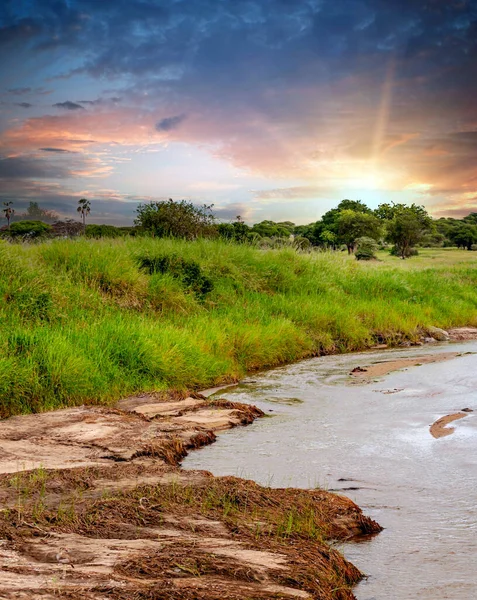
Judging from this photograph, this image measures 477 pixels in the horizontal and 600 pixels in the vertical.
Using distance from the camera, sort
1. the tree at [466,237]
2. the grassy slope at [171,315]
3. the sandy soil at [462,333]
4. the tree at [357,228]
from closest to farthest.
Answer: the grassy slope at [171,315] → the sandy soil at [462,333] → the tree at [466,237] → the tree at [357,228]

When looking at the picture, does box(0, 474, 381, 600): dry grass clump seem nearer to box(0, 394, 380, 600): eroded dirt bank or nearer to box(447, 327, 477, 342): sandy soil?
box(0, 394, 380, 600): eroded dirt bank

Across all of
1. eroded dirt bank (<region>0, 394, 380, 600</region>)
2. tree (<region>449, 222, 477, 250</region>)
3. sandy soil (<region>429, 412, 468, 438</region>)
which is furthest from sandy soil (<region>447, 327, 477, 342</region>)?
tree (<region>449, 222, 477, 250</region>)

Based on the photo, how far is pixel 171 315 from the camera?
46.0ft

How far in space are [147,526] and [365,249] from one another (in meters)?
51.6

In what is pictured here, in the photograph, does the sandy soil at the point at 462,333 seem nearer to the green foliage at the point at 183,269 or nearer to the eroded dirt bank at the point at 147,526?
the green foliage at the point at 183,269

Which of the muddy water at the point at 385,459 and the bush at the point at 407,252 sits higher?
the bush at the point at 407,252

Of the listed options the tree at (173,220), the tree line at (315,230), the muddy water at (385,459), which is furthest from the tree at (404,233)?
the muddy water at (385,459)

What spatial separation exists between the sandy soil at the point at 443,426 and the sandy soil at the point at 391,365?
2944 mm

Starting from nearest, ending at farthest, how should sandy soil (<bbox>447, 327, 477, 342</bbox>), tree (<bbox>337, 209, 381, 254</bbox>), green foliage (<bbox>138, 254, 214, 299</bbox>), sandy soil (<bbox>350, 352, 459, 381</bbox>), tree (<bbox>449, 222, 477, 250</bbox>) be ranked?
sandy soil (<bbox>350, 352, 459, 381</bbox>), green foliage (<bbox>138, 254, 214, 299</bbox>), sandy soil (<bbox>447, 327, 477, 342</bbox>), tree (<bbox>449, 222, 477, 250</bbox>), tree (<bbox>337, 209, 381, 254</bbox>)

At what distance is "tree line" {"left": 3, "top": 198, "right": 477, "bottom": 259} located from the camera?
2327 cm

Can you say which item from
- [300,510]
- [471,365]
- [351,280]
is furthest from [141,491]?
[351,280]

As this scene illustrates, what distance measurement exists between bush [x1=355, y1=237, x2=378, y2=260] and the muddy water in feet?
120

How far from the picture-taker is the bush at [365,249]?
48653mm

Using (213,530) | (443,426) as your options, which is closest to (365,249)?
(443,426)
